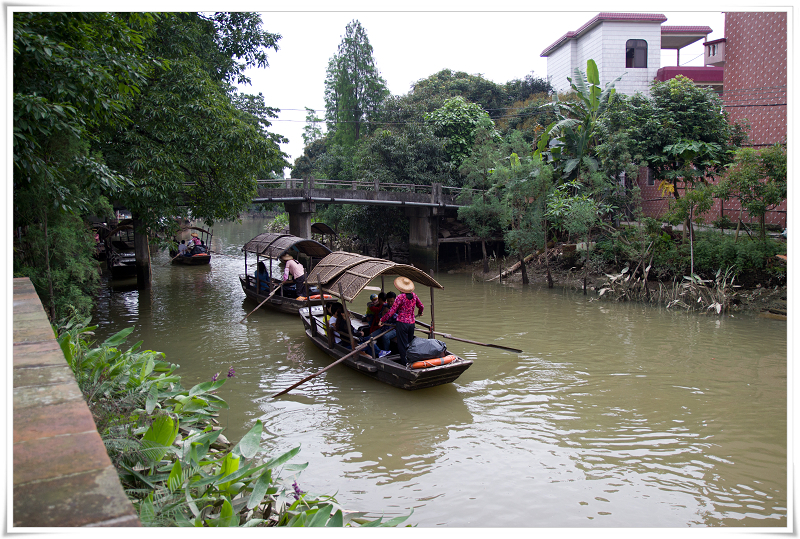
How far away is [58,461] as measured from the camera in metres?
2.01

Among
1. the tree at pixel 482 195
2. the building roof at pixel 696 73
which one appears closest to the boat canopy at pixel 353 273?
the tree at pixel 482 195

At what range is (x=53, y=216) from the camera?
849 cm

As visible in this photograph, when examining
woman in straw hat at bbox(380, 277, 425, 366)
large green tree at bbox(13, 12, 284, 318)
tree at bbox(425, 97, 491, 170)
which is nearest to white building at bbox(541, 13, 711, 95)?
tree at bbox(425, 97, 491, 170)

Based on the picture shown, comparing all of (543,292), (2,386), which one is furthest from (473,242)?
(2,386)

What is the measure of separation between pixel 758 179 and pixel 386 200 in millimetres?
12015

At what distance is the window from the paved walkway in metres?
24.6

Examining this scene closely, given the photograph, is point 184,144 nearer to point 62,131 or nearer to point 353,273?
point 62,131

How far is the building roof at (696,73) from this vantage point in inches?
877

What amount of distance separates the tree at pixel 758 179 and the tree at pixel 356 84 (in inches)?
817

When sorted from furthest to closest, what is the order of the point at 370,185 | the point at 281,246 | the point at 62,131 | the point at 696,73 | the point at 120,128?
the point at 696,73, the point at 370,185, the point at 281,246, the point at 120,128, the point at 62,131

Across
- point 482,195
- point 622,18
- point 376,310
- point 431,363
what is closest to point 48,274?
point 376,310

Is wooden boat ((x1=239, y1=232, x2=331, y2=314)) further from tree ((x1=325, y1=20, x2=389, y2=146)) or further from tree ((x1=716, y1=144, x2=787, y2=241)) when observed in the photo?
tree ((x1=325, y1=20, x2=389, y2=146))

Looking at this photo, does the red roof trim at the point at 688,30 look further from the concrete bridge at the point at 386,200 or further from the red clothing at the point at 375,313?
the red clothing at the point at 375,313

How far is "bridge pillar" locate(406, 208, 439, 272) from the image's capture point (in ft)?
70.9
